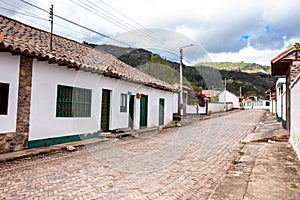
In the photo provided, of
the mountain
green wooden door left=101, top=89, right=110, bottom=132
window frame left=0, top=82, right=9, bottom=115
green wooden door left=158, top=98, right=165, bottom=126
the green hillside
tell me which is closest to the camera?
window frame left=0, top=82, right=9, bottom=115

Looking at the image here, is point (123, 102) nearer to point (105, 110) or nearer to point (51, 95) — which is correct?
point (105, 110)

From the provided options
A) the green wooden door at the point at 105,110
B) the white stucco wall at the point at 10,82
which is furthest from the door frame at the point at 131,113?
the white stucco wall at the point at 10,82

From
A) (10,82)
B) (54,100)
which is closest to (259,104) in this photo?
(54,100)

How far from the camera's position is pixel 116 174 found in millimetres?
5508

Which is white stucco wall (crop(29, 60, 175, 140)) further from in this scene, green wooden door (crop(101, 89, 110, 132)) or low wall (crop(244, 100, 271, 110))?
low wall (crop(244, 100, 271, 110))

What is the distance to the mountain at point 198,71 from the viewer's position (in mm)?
18250

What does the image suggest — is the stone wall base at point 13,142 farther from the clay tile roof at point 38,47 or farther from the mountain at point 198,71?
the mountain at point 198,71

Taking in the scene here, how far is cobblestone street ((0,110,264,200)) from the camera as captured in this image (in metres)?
4.34

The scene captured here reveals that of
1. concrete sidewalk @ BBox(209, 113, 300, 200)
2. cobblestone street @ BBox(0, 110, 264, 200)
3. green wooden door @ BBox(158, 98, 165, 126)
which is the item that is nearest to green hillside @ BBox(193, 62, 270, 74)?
green wooden door @ BBox(158, 98, 165, 126)

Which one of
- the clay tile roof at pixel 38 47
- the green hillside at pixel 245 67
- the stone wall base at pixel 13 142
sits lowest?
the stone wall base at pixel 13 142

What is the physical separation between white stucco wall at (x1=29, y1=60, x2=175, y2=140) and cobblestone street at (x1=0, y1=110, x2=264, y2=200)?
1157 mm

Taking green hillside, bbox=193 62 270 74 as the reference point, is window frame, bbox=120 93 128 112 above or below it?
below

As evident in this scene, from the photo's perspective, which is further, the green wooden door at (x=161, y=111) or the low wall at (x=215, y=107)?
the low wall at (x=215, y=107)

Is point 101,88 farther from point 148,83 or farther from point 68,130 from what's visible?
point 148,83
